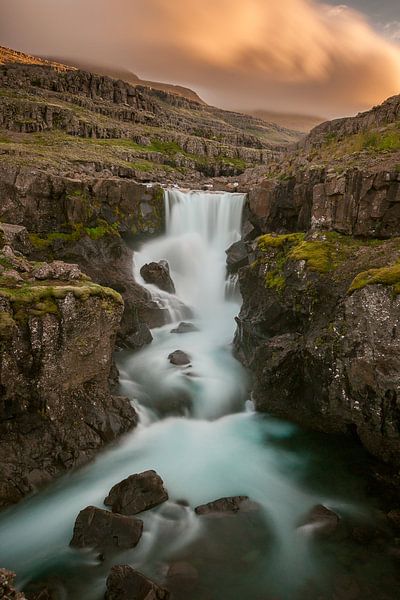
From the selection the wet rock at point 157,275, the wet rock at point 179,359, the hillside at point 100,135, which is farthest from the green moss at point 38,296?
the hillside at point 100,135

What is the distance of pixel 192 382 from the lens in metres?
19.2

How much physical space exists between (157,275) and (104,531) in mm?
19870

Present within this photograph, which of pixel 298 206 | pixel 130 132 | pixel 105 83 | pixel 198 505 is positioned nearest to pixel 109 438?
pixel 198 505

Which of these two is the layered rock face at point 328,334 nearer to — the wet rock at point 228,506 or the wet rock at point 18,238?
the wet rock at point 228,506

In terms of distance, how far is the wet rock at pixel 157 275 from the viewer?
2828cm

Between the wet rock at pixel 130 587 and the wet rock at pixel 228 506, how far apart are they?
3158mm

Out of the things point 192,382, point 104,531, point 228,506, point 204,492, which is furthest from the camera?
point 192,382

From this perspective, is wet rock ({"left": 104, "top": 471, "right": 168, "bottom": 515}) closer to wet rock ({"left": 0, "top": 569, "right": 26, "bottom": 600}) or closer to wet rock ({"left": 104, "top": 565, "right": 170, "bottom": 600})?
wet rock ({"left": 104, "top": 565, "right": 170, "bottom": 600})

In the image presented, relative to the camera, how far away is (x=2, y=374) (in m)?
11.6

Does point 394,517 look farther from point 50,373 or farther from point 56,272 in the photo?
point 56,272

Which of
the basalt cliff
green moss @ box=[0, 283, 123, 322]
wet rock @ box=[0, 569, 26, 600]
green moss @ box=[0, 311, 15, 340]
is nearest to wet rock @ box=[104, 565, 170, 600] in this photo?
wet rock @ box=[0, 569, 26, 600]

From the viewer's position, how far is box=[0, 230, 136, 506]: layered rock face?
1189cm

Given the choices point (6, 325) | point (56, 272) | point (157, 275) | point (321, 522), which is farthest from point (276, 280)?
point (6, 325)

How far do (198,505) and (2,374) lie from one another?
734 centimetres
